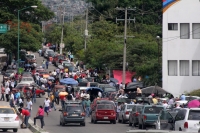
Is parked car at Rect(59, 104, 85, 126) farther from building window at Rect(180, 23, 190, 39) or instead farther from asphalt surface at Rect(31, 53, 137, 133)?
building window at Rect(180, 23, 190, 39)

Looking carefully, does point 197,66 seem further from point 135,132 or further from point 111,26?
point 135,132

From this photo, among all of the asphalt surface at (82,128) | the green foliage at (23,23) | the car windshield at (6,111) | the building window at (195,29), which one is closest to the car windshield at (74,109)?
the asphalt surface at (82,128)

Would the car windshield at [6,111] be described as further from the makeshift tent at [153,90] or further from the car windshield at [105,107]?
the makeshift tent at [153,90]

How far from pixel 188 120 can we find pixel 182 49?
35969mm

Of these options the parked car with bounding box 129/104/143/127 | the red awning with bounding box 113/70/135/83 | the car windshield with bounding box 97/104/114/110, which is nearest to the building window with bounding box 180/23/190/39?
the red awning with bounding box 113/70/135/83

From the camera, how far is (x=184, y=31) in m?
62.2

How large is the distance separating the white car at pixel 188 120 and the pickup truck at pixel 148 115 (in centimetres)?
913

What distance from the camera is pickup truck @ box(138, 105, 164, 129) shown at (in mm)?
37031

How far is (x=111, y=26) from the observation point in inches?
3880

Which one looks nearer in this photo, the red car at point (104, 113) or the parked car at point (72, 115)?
the parked car at point (72, 115)

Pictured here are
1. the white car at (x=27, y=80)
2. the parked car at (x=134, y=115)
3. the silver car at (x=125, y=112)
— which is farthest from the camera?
the white car at (x=27, y=80)

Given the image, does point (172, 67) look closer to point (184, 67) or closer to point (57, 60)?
point (184, 67)

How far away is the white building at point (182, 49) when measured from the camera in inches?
2437

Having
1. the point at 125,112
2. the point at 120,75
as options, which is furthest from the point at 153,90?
the point at 120,75
